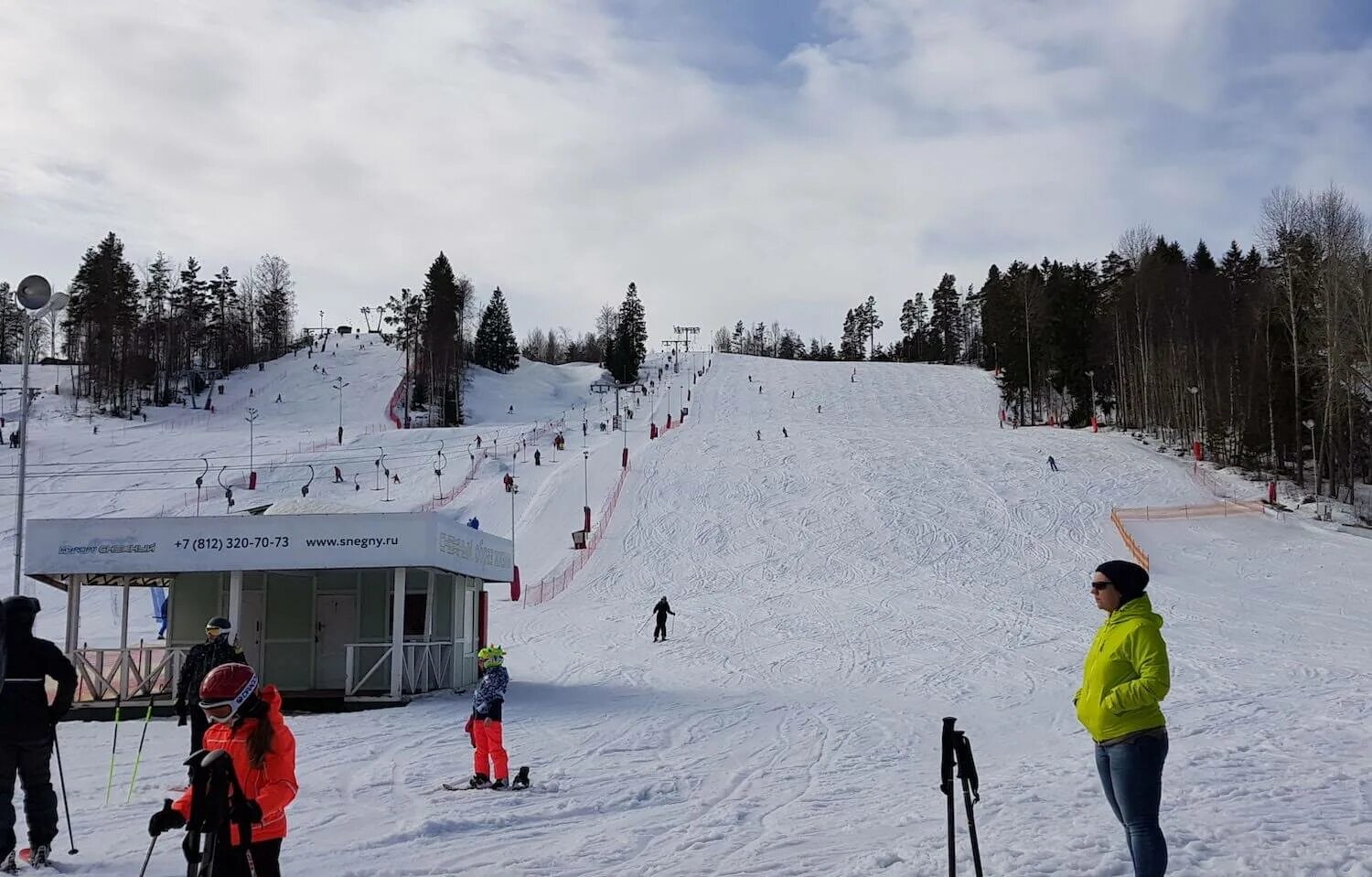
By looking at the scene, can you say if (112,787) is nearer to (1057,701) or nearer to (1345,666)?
(1057,701)

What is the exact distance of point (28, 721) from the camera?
695 cm

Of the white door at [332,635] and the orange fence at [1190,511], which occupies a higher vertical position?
the orange fence at [1190,511]

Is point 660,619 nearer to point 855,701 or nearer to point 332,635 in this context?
point 332,635

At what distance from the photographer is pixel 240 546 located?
17422 mm

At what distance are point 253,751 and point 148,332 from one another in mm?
89898

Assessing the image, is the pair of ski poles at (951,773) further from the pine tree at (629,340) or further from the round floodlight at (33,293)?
the pine tree at (629,340)

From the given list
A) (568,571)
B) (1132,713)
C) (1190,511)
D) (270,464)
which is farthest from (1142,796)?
(270,464)

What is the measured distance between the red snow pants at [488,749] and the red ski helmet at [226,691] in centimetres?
577

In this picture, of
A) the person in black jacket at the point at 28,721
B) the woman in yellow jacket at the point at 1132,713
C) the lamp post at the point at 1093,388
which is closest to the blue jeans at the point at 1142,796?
the woman in yellow jacket at the point at 1132,713

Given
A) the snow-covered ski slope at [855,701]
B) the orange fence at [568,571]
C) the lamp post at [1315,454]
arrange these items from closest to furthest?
the snow-covered ski slope at [855,701] < the orange fence at [568,571] < the lamp post at [1315,454]

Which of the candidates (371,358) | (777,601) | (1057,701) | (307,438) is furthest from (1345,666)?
(371,358)

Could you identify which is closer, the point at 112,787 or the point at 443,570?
the point at 112,787

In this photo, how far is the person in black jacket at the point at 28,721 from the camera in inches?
270

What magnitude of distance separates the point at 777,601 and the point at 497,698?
2025cm
